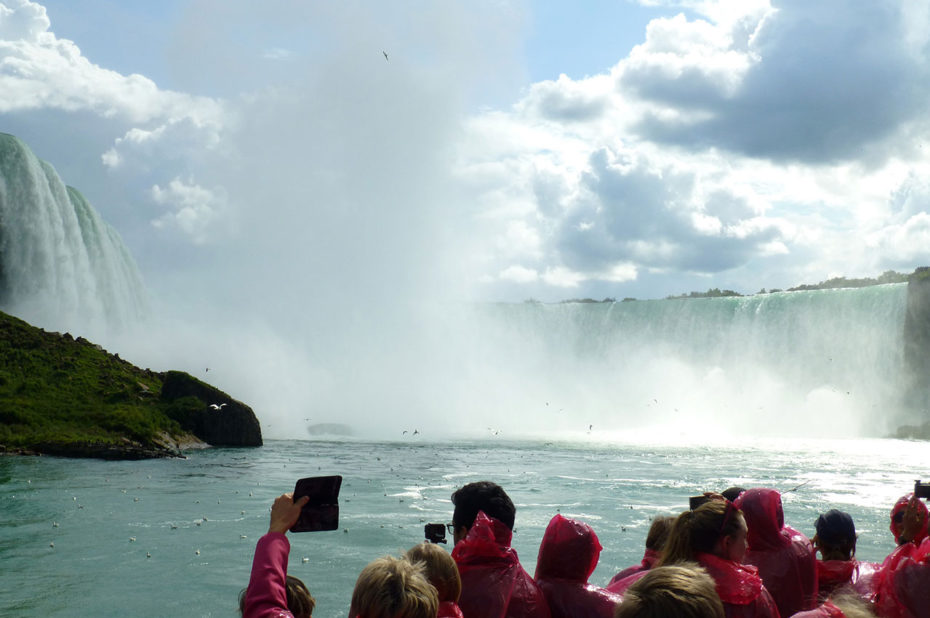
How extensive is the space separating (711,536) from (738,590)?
0.80ft

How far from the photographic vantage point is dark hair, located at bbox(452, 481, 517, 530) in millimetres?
3877

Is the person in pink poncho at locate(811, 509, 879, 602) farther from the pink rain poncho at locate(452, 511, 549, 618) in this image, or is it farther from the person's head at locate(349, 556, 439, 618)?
the person's head at locate(349, 556, 439, 618)

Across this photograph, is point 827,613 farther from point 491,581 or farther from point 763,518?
point 763,518

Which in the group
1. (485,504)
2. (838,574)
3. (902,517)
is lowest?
(838,574)

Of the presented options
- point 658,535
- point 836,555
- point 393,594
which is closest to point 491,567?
point 393,594

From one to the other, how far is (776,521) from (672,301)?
50.2 metres

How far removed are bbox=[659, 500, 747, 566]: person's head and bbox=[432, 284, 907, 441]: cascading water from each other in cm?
3545

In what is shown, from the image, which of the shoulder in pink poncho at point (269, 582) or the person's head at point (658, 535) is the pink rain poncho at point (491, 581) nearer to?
the shoulder in pink poncho at point (269, 582)

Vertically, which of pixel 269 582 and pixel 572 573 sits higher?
pixel 269 582

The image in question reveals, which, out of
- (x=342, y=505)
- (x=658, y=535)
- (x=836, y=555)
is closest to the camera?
(x=658, y=535)

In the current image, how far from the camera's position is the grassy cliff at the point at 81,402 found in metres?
22.5

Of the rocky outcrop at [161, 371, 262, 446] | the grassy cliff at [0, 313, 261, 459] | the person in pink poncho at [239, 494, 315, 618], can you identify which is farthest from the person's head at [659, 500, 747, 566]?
the rocky outcrop at [161, 371, 262, 446]

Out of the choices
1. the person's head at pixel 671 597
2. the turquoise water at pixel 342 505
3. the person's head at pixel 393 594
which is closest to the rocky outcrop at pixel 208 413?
the turquoise water at pixel 342 505

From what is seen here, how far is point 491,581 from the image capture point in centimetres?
377
